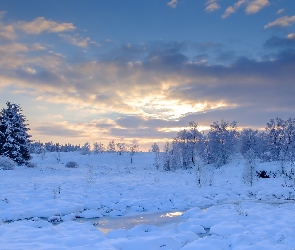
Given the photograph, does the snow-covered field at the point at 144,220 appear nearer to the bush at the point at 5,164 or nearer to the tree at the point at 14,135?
the bush at the point at 5,164

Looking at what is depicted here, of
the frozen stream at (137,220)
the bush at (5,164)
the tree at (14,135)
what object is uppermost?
the tree at (14,135)

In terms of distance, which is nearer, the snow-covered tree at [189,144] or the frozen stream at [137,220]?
the frozen stream at [137,220]

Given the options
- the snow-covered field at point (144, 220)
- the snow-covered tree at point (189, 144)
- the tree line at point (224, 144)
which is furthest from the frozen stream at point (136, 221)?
the snow-covered tree at point (189, 144)

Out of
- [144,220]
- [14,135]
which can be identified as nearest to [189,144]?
[14,135]

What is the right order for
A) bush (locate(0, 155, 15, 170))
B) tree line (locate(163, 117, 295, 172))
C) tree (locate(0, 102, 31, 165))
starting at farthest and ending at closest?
1. tree line (locate(163, 117, 295, 172))
2. tree (locate(0, 102, 31, 165))
3. bush (locate(0, 155, 15, 170))

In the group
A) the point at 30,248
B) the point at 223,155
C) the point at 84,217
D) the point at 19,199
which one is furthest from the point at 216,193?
the point at 223,155

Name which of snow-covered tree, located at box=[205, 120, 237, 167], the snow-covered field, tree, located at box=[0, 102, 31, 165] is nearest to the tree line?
snow-covered tree, located at box=[205, 120, 237, 167]

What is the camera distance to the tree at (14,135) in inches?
1449

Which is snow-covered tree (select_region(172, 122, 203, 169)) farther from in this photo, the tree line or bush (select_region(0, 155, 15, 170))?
bush (select_region(0, 155, 15, 170))

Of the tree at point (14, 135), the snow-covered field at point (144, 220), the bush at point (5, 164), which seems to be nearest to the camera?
the snow-covered field at point (144, 220)

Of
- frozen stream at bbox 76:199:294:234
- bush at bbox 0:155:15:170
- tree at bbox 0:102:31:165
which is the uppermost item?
tree at bbox 0:102:31:165

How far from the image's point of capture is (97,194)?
17.5 meters

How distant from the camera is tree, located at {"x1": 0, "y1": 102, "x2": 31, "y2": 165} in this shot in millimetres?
36812

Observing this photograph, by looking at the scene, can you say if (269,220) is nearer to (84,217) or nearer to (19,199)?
(84,217)
